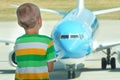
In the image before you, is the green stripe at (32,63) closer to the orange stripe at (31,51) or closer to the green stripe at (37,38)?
the orange stripe at (31,51)

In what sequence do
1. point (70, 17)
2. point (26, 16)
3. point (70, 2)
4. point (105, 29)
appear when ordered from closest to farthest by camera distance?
point (26, 16), point (70, 17), point (105, 29), point (70, 2)

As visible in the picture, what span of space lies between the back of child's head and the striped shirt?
23cm

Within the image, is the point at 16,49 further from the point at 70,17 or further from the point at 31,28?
the point at 70,17

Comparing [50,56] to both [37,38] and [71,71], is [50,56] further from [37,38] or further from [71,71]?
[71,71]

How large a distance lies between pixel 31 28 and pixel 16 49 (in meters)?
0.40

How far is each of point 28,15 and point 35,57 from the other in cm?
53

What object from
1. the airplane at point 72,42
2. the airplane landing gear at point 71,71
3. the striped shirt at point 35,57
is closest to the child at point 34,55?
the striped shirt at point 35,57

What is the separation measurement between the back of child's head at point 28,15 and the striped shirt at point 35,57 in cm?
23

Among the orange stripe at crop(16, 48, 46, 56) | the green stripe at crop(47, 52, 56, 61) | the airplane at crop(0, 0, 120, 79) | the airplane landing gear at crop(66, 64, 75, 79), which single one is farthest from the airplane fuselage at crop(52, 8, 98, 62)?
the green stripe at crop(47, 52, 56, 61)

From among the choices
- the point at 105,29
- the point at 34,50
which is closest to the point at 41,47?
the point at 34,50

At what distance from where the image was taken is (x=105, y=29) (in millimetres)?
40188

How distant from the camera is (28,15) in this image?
5.82 meters

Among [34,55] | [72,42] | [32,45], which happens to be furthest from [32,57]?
[72,42]

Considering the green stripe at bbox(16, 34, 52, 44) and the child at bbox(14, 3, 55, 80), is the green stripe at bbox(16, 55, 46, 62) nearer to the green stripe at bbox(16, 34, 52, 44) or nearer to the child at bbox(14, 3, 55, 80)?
the child at bbox(14, 3, 55, 80)
